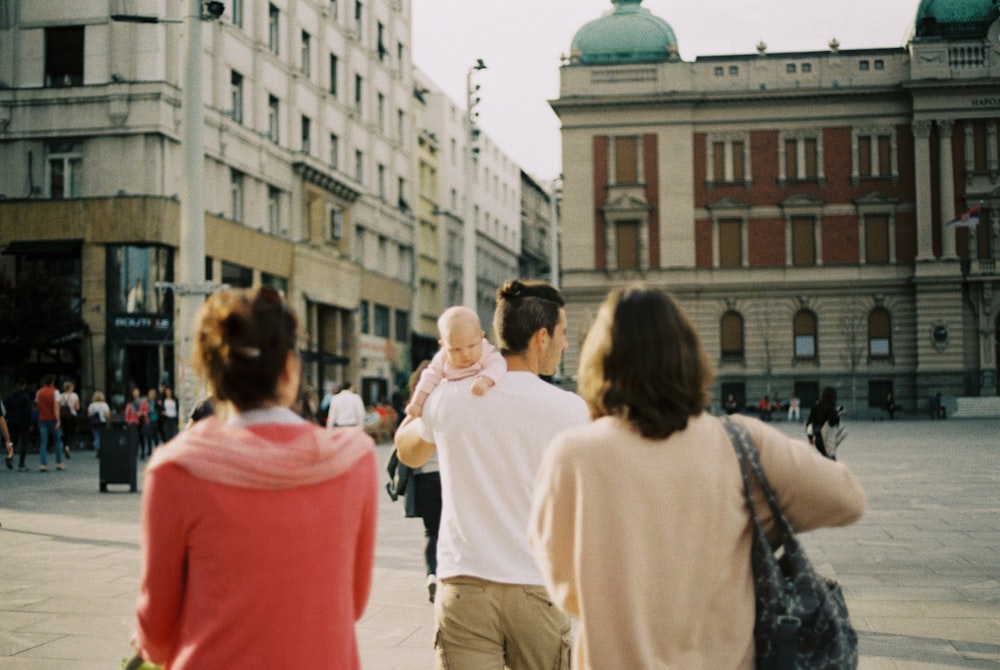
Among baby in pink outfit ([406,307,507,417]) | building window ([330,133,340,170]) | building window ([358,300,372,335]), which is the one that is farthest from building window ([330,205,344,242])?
baby in pink outfit ([406,307,507,417])

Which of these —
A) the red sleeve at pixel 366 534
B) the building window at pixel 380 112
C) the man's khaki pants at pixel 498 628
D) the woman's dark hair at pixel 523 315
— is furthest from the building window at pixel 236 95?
the red sleeve at pixel 366 534

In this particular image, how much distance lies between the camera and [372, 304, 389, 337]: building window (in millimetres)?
56719

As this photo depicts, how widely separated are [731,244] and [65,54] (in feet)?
121

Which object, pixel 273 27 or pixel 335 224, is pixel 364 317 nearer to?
pixel 335 224

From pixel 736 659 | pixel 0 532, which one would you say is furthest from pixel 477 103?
pixel 736 659

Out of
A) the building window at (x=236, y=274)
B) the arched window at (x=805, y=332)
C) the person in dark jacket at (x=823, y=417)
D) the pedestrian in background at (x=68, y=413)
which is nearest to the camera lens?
the person in dark jacket at (x=823, y=417)

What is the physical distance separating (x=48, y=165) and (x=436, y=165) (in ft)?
110

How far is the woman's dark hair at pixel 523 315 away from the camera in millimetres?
4691

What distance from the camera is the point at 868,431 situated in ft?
147

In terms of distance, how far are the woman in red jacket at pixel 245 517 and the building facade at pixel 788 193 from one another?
60.9m

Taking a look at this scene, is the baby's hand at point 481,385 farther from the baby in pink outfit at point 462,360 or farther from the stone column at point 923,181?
the stone column at point 923,181

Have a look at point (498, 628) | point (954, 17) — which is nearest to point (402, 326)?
point (954, 17)

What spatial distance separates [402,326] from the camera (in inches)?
2400

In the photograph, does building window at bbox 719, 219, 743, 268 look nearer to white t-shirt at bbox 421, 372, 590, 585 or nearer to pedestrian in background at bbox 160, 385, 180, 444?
pedestrian in background at bbox 160, 385, 180, 444
